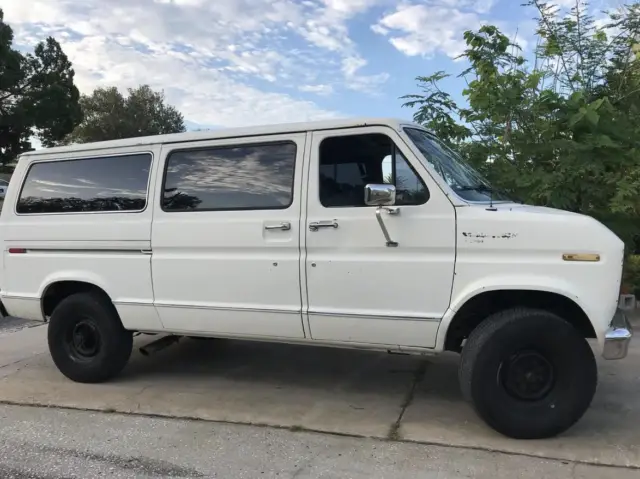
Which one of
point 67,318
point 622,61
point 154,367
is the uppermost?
point 622,61

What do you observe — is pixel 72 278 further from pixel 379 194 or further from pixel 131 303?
pixel 379 194

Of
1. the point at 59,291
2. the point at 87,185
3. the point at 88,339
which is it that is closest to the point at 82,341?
the point at 88,339

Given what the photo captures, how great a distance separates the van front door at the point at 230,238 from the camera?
4.50m

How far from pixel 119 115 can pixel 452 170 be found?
44128mm

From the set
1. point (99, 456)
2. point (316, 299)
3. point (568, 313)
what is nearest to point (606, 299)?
point (568, 313)

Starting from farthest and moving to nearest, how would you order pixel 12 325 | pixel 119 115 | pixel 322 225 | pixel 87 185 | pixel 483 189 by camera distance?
pixel 119 115, pixel 12 325, pixel 87 185, pixel 483 189, pixel 322 225

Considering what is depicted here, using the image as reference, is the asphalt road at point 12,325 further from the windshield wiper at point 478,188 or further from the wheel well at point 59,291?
the windshield wiper at point 478,188

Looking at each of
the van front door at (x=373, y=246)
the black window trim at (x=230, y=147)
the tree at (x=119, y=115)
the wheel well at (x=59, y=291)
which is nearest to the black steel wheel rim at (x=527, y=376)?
the van front door at (x=373, y=246)

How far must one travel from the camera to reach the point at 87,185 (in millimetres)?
5371

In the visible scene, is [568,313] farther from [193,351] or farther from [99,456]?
[193,351]

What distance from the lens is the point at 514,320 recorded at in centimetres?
390

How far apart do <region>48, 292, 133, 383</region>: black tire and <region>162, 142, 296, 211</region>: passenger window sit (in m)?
1.17

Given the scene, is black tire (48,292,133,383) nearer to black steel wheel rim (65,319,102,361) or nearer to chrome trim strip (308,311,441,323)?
black steel wheel rim (65,319,102,361)

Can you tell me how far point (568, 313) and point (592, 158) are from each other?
11.4 ft
